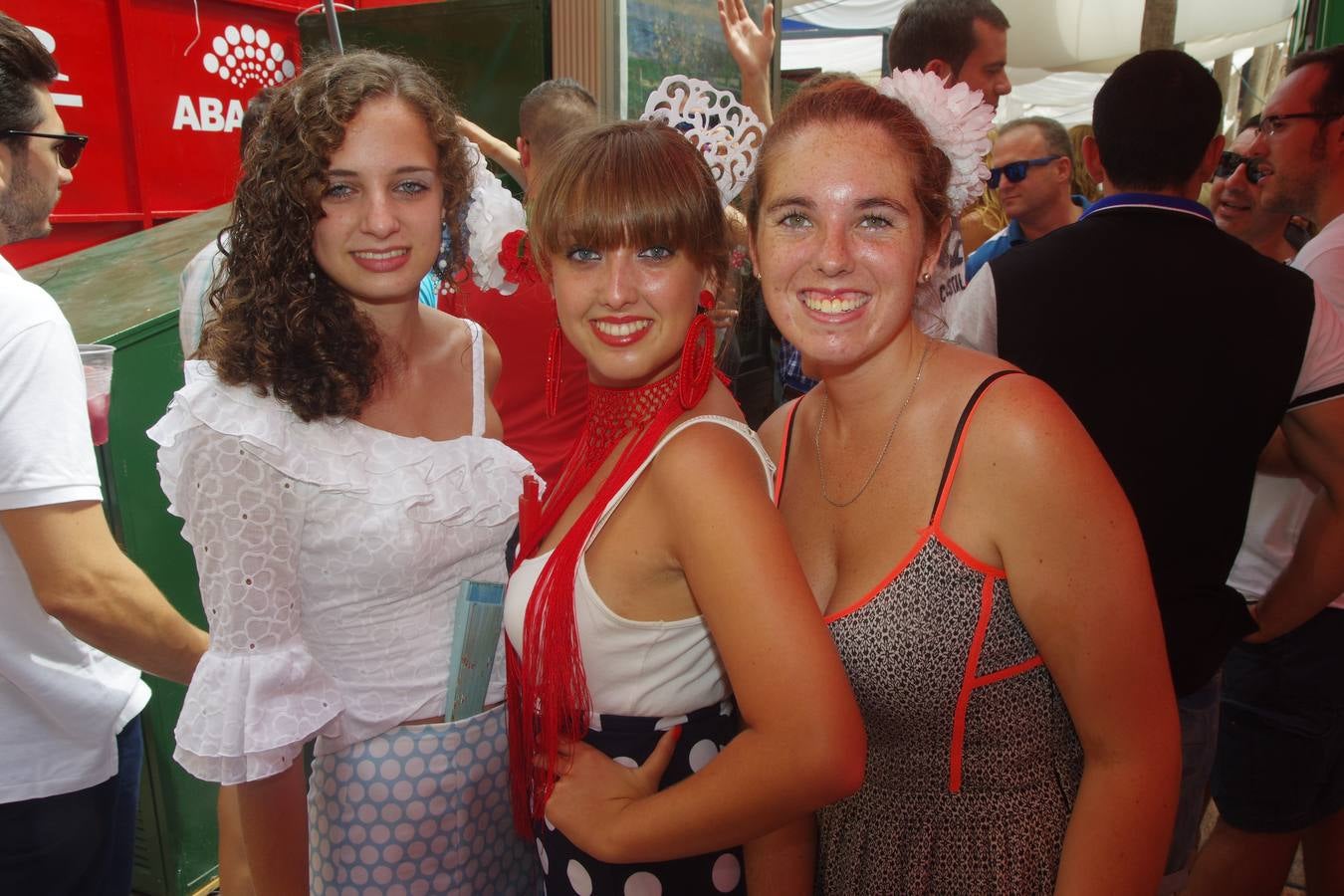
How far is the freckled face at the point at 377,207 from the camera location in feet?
5.29

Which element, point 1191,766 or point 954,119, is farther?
point 1191,766

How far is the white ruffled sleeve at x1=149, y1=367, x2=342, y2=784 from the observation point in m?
1.41

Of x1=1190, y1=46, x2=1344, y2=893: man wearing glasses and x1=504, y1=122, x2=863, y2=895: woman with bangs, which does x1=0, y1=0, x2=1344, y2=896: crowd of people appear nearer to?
x1=504, y1=122, x2=863, y2=895: woman with bangs

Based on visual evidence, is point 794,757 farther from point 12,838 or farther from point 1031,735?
point 12,838

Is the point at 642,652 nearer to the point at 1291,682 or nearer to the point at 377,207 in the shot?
the point at 377,207

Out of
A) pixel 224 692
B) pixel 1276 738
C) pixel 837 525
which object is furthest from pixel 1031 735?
A: pixel 1276 738

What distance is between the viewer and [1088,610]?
1.20 m

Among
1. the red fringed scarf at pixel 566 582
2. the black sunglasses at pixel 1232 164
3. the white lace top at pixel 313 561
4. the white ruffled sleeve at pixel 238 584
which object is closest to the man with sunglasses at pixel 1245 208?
the black sunglasses at pixel 1232 164

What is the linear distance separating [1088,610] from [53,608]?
5.24ft

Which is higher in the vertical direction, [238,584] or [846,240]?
[846,240]

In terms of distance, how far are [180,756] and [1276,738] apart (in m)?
2.43

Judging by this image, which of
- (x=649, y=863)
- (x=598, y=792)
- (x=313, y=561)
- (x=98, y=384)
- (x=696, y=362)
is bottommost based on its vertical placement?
(x=649, y=863)

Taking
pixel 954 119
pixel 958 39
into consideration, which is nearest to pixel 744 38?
pixel 958 39

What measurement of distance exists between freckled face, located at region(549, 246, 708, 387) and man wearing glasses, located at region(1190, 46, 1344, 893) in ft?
5.37
